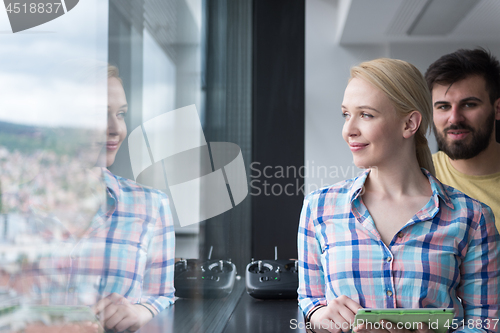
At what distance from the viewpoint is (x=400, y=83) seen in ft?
3.16

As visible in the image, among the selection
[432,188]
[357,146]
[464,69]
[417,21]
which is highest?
[417,21]

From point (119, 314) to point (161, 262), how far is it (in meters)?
0.10

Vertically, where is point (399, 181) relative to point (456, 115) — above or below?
below

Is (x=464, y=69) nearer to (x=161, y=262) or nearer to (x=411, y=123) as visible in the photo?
(x=411, y=123)

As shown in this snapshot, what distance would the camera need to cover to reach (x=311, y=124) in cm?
274

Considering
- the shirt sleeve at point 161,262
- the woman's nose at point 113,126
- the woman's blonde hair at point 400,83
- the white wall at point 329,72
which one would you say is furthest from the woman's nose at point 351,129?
the white wall at point 329,72

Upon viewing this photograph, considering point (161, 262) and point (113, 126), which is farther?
point (161, 262)

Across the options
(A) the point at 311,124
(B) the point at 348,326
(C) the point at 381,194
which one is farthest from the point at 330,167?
(B) the point at 348,326

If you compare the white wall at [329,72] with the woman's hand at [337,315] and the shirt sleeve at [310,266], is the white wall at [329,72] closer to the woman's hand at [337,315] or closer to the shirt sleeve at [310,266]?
the shirt sleeve at [310,266]

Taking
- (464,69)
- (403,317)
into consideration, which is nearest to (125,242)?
(403,317)

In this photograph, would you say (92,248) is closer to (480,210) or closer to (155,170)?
(155,170)

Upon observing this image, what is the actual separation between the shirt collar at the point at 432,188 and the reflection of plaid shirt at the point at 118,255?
691 mm

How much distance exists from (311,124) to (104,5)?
8.27ft

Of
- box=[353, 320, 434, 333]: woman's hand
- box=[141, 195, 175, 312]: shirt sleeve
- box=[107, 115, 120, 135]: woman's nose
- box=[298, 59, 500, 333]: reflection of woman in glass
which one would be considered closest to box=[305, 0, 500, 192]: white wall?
box=[298, 59, 500, 333]: reflection of woman in glass
